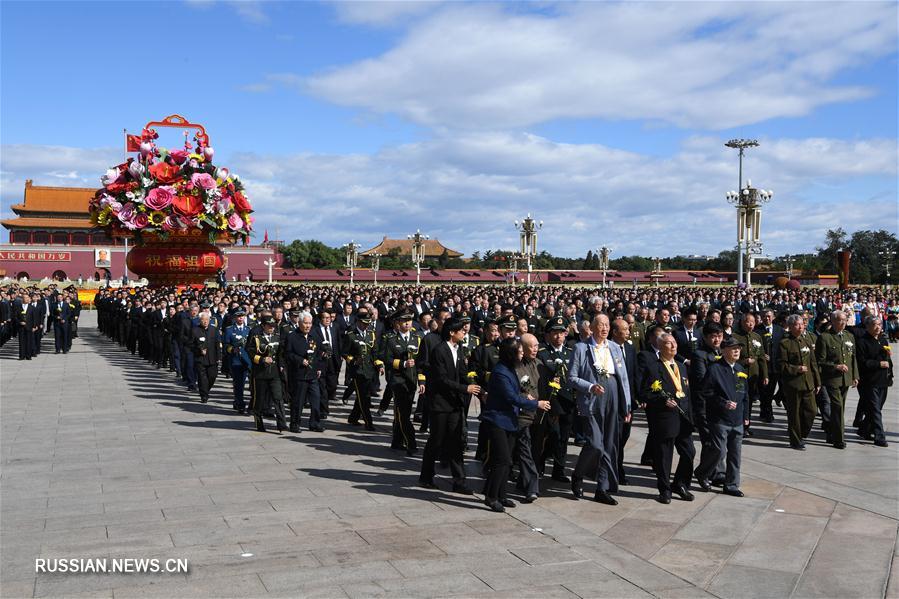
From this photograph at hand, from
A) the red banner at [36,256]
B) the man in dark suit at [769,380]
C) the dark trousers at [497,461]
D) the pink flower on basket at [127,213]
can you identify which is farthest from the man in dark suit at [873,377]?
the red banner at [36,256]

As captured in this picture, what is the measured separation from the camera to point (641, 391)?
24.3 feet

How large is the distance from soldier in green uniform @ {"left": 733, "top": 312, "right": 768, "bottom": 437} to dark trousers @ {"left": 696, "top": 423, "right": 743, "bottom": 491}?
264 centimetres

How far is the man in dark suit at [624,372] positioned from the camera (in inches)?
295

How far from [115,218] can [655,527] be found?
1998 centimetres

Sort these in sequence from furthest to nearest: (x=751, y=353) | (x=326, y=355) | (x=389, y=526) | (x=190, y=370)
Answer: (x=190, y=370) → (x=326, y=355) → (x=751, y=353) → (x=389, y=526)

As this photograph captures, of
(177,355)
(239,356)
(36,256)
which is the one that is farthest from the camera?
(36,256)

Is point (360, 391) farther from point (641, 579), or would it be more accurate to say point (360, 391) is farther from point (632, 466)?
point (641, 579)

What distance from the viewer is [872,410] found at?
32.7 ft

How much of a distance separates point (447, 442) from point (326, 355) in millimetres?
3905

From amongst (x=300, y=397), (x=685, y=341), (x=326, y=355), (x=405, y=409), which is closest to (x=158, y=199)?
(x=326, y=355)

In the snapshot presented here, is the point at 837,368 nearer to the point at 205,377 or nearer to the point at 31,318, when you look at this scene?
the point at 205,377

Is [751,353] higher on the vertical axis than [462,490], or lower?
higher

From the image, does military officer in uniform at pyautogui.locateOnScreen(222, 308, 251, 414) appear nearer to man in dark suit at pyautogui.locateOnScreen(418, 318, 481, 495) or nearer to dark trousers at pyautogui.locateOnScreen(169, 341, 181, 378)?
dark trousers at pyautogui.locateOnScreen(169, 341, 181, 378)

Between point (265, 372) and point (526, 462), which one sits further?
point (265, 372)
